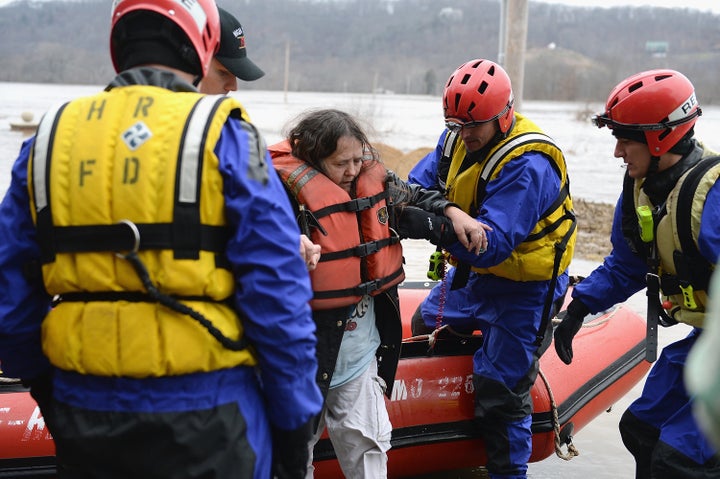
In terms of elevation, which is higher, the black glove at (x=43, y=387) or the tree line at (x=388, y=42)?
the black glove at (x=43, y=387)

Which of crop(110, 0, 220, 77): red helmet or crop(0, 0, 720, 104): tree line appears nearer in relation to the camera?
crop(110, 0, 220, 77): red helmet

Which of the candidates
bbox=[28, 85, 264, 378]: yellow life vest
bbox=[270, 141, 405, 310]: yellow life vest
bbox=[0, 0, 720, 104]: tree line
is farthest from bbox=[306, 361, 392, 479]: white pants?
bbox=[0, 0, 720, 104]: tree line

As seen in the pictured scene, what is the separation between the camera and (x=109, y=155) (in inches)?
69.9

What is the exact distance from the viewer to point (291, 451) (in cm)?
197

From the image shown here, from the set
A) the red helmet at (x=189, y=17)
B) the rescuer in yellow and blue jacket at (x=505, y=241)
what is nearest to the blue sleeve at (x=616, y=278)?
the rescuer in yellow and blue jacket at (x=505, y=241)

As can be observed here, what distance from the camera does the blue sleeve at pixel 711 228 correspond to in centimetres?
271

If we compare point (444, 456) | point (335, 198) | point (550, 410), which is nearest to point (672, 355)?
point (550, 410)

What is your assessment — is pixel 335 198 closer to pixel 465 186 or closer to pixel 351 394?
pixel 351 394

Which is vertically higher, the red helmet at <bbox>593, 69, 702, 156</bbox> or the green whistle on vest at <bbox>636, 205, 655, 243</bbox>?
the red helmet at <bbox>593, 69, 702, 156</bbox>

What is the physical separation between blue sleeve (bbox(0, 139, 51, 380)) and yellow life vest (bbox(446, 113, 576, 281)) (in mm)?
1905

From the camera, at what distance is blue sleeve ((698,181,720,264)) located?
2.71 meters

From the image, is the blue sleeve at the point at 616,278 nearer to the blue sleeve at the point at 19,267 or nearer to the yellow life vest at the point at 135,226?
the yellow life vest at the point at 135,226

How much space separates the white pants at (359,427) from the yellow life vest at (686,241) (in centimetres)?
110

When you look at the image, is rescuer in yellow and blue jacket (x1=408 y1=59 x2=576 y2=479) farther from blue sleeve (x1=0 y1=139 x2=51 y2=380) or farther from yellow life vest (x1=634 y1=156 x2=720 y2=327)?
blue sleeve (x1=0 y1=139 x2=51 y2=380)
